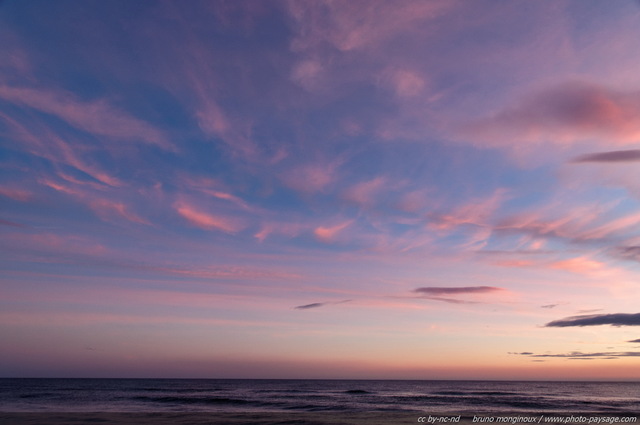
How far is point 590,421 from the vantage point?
3300cm

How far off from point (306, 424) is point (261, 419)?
408cm

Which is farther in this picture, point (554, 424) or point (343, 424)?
point (554, 424)

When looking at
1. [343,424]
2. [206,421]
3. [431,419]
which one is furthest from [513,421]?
[206,421]

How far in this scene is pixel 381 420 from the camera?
29703mm

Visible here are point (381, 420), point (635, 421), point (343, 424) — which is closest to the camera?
point (343, 424)

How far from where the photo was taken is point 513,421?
31375 mm

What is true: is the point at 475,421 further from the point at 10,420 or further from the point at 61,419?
the point at 10,420

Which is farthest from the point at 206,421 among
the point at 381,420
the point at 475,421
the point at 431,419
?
the point at 475,421

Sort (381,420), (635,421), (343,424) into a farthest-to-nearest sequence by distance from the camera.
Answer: (635,421)
(381,420)
(343,424)

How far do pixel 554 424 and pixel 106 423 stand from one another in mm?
30487

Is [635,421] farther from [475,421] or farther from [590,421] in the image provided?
[475,421]

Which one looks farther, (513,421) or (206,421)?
(513,421)

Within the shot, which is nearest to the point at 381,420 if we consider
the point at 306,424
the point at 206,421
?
the point at 306,424

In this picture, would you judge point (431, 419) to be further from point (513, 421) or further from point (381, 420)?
point (513, 421)
